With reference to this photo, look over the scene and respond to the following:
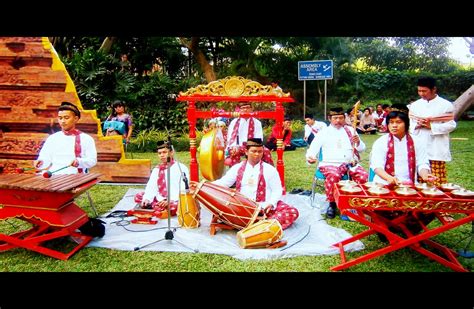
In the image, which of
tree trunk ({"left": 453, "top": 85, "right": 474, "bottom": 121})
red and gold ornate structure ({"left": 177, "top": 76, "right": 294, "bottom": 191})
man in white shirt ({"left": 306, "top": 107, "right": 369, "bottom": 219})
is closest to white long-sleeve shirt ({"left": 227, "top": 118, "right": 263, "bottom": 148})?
red and gold ornate structure ({"left": 177, "top": 76, "right": 294, "bottom": 191})

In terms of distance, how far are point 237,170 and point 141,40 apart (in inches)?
388

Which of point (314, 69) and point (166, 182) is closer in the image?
point (166, 182)

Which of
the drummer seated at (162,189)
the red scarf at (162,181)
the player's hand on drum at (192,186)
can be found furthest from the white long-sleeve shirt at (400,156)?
the red scarf at (162,181)

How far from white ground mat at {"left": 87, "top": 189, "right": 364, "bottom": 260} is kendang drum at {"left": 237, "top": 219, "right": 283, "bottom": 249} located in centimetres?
7

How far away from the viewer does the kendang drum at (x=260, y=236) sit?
371cm

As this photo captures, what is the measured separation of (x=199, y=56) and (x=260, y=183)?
9.99 m

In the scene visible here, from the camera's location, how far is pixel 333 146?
199 inches

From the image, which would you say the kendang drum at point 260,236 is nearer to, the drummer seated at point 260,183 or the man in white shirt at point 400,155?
the drummer seated at point 260,183

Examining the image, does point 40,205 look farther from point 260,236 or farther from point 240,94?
point 240,94

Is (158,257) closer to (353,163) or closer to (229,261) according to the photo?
(229,261)

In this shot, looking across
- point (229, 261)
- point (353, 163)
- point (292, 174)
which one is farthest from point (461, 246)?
point (292, 174)

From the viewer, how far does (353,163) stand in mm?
5043

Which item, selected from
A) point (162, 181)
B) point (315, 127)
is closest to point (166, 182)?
point (162, 181)

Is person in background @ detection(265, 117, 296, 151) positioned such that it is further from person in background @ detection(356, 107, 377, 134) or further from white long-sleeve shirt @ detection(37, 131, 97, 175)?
white long-sleeve shirt @ detection(37, 131, 97, 175)
